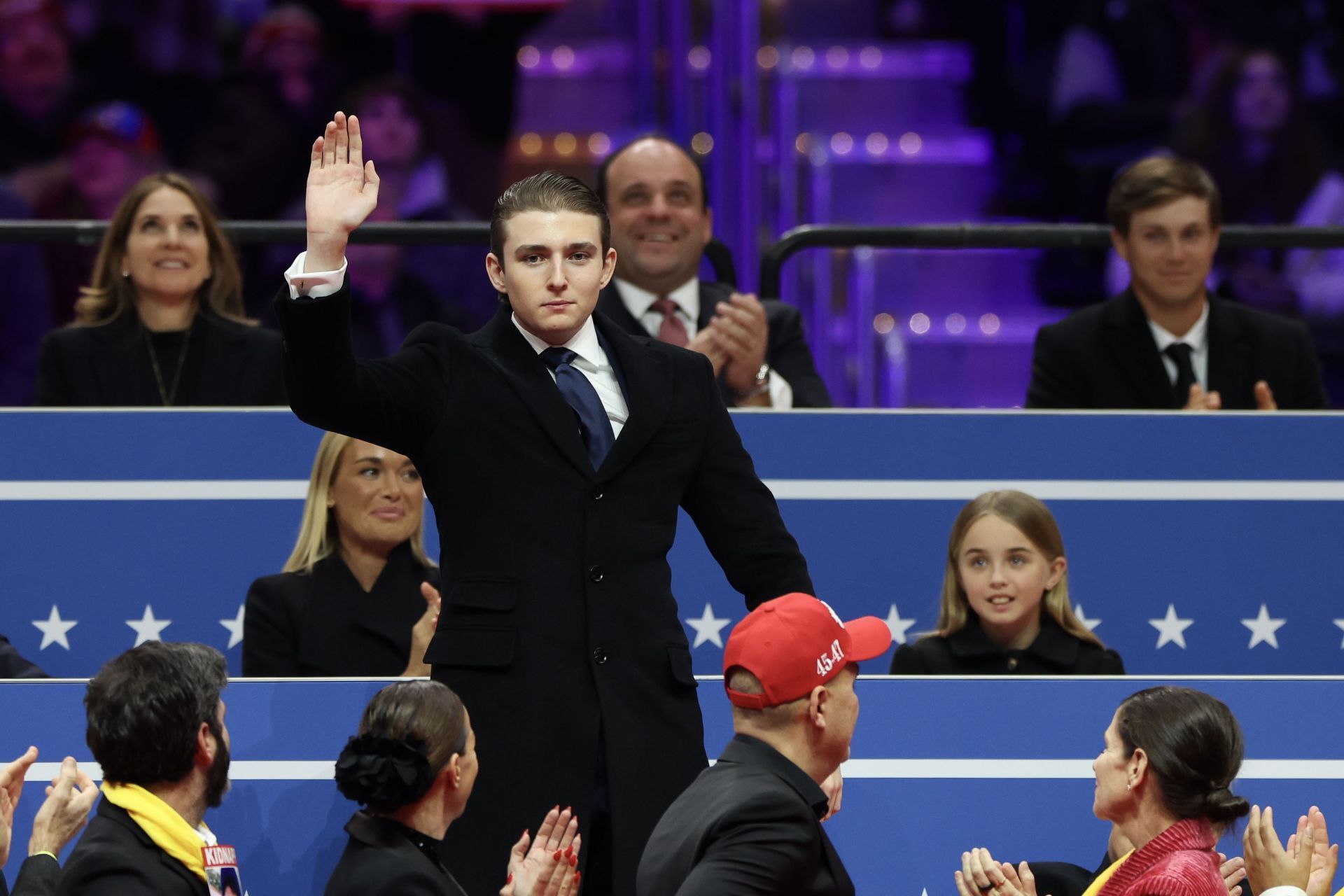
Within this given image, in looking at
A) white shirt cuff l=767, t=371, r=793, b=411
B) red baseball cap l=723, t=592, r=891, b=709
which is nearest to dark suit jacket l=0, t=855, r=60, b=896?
red baseball cap l=723, t=592, r=891, b=709

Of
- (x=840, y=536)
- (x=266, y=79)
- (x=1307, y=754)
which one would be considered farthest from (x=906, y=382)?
(x=1307, y=754)

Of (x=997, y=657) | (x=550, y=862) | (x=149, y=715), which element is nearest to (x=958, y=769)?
(x=997, y=657)

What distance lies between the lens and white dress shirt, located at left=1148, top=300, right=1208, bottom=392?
5.25 m

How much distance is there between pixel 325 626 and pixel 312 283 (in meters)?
1.45

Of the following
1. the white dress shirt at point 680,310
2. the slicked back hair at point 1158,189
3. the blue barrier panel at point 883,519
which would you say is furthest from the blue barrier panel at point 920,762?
the slicked back hair at point 1158,189

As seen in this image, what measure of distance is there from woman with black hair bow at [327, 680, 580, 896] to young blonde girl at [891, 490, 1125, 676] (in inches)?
55.3

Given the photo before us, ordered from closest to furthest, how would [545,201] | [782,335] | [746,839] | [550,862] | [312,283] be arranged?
1. [746,839]
2. [312,283]
3. [550,862]
4. [545,201]
5. [782,335]

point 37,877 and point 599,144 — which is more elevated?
point 599,144

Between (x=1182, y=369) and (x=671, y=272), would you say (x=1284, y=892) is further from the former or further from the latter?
(x=671, y=272)

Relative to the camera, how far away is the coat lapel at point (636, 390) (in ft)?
10.4

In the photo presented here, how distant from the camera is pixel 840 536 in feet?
15.4

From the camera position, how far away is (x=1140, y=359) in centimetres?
523

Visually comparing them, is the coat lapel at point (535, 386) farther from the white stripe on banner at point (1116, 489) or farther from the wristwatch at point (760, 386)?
the wristwatch at point (760, 386)

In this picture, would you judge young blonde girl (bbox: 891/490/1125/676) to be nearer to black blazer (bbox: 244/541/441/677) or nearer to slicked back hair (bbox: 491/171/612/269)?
black blazer (bbox: 244/541/441/677)
